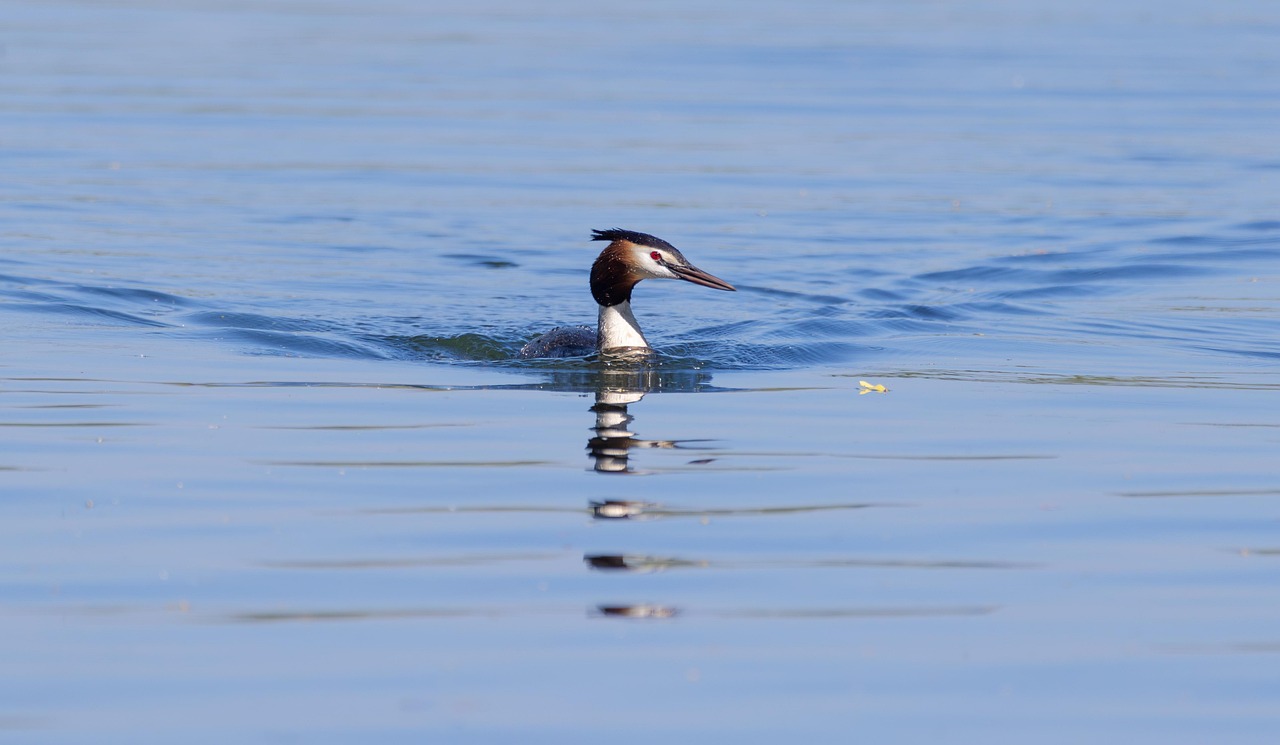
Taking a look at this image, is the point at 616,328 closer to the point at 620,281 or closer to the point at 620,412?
the point at 620,281

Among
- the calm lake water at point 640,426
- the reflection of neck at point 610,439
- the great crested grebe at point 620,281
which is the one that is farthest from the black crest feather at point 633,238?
the reflection of neck at point 610,439

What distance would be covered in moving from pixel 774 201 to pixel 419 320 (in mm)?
6672

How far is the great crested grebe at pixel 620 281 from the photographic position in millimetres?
11531

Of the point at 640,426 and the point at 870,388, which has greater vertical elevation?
the point at 870,388

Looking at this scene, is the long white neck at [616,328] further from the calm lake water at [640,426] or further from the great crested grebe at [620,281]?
the calm lake water at [640,426]

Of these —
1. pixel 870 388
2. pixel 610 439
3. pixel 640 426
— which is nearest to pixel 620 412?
pixel 640 426

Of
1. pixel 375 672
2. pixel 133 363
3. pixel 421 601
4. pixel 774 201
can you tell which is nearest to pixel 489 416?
pixel 133 363

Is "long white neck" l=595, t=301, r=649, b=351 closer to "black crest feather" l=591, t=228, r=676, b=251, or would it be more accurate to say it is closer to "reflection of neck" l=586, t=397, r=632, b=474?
"black crest feather" l=591, t=228, r=676, b=251

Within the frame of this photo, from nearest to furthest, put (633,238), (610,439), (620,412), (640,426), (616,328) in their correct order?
(610,439)
(640,426)
(620,412)
(633,238)
(616,328)

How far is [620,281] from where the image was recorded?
1168 cm

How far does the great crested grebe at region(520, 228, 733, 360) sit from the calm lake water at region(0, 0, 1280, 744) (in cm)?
39

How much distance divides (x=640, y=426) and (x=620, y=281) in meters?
2.47

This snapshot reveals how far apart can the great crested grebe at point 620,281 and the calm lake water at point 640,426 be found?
1.29 feet

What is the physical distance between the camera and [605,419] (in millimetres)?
9578
